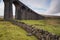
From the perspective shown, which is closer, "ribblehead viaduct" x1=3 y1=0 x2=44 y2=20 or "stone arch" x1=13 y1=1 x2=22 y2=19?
"ribblehead viaduct" x1=3 y1=0 x2=44 y2=20

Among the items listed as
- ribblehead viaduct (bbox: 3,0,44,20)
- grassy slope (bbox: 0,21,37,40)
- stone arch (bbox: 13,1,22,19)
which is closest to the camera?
grassy slope (bbox: 0,21,37,40)

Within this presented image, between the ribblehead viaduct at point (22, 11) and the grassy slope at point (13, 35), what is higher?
the ribblehead viaduct at point (22, 11)

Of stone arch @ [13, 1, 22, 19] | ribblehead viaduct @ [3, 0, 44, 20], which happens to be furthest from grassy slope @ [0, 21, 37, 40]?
stone arch @ [13, 1, 22, 19]

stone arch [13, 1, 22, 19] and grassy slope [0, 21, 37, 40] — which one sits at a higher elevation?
stone arch [13, 1, 22, 19]

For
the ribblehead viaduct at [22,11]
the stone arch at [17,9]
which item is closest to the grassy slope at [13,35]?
the ribblehead viaduct at [22,11]

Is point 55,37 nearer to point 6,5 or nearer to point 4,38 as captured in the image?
point 4,38

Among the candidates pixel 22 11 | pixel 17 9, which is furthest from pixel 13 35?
pixel 17 9

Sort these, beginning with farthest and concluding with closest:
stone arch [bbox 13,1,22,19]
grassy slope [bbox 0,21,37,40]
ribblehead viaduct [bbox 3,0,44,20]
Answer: stone arch [bbox 13,1,22,19], ribblehead viaduct [bbox 3,0,44,20], grassy slope [bbox 0,21,37,40]

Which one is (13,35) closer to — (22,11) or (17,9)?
(22,11)

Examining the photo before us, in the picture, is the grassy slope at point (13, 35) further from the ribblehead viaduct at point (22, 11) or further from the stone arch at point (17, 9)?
the stone arch at point (17, 9)

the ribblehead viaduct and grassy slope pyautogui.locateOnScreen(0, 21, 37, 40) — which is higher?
the ribblehead viaduct

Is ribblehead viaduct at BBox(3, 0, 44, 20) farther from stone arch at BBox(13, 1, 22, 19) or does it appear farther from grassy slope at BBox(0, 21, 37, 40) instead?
grassy slope at BBox(0, 21, 37, 40)

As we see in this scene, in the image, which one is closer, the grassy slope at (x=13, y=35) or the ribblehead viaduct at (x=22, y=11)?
the grassy slope at (x=13, y=35)

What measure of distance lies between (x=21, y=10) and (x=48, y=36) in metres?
48.4
